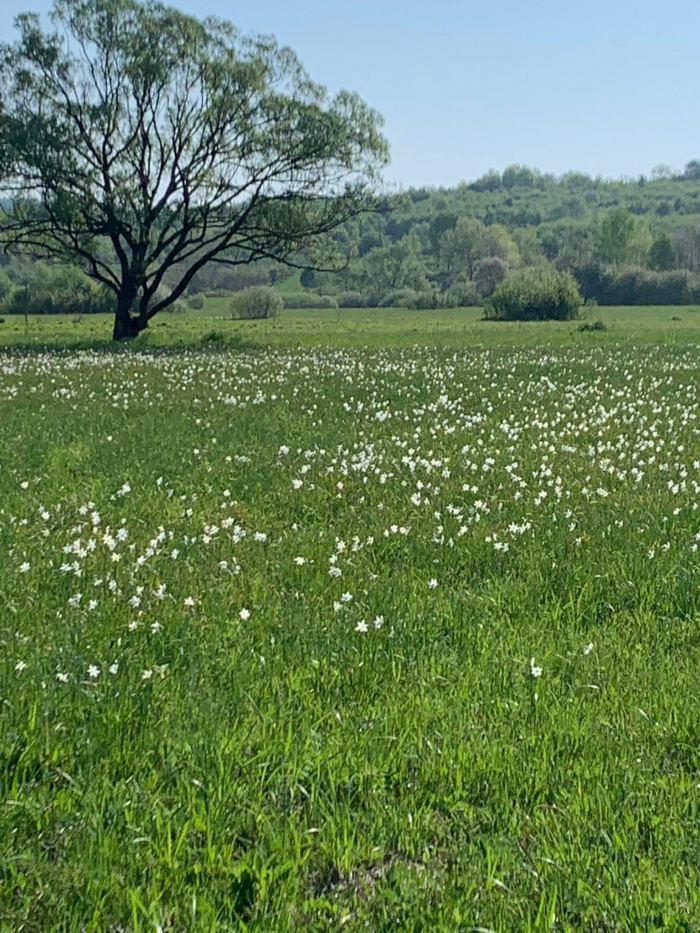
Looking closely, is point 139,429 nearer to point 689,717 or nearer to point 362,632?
point 362,632

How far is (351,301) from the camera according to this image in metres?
105

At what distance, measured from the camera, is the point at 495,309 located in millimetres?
63625

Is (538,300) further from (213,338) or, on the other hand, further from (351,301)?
(351,301)

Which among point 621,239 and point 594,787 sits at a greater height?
point 621,239

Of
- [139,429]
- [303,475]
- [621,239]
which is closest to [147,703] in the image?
[303,475]

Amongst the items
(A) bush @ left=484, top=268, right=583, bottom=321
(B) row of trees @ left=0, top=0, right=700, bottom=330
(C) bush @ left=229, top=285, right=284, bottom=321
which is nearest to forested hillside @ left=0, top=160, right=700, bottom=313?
(C) bush @ left=229, top=285, right=284, bottom=321

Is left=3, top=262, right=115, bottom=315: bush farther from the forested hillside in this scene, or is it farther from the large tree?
the large tree

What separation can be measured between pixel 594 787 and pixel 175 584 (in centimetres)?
337

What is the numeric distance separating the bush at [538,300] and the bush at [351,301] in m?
41.8

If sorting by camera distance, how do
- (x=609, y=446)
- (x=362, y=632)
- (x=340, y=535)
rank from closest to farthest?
(x=362, y=632) < (x=340, y=535) < (x=609, y=446)

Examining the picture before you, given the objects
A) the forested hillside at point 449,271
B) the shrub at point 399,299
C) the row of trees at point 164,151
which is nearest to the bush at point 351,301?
the forested hillside at point 449,271

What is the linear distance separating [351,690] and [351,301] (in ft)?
337

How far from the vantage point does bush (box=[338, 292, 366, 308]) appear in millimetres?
104188

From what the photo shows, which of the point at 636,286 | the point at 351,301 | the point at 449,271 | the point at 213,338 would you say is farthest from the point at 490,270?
the point at 213,338
